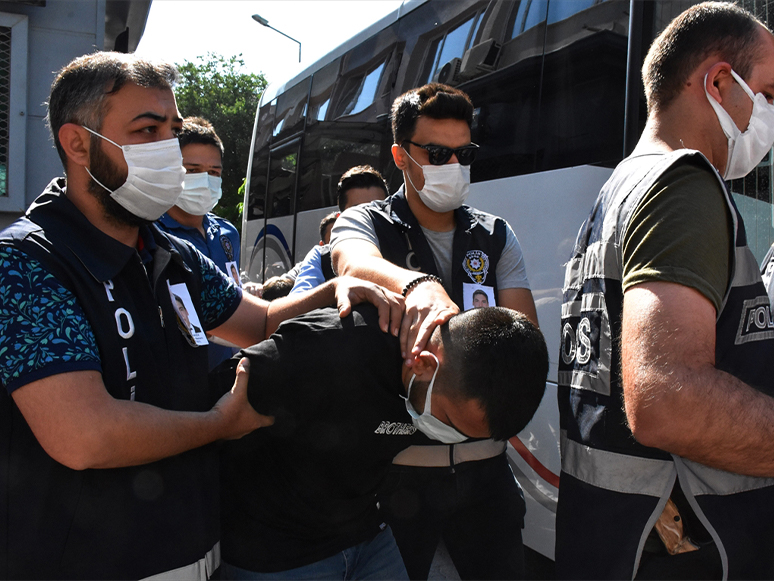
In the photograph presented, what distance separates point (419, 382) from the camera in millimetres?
1545

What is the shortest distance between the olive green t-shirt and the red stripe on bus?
2.05 meters

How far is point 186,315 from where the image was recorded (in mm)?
1620

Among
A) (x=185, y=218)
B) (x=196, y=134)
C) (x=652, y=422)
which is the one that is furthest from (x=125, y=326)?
(x=196, y=134)

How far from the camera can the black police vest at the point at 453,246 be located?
7.17 ft

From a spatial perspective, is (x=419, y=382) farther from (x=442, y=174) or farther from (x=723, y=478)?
(x=442, y=174)

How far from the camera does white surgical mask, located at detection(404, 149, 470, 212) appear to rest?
2.31 metres

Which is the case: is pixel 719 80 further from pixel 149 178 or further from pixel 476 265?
pixel 149 178

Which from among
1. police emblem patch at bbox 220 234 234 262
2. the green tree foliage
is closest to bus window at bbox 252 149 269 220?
police emblem patch at bbox 220 234 234 262

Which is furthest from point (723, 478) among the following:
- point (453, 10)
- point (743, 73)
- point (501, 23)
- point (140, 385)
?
point (453, 10)

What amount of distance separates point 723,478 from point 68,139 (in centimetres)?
183

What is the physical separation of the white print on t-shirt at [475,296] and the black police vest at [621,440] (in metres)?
0.54

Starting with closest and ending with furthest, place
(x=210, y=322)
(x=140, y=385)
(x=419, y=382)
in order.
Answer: (x=140, y=385) < (x=419, y=382) < (x=210, y=322)

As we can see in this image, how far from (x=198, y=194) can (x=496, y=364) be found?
7.71 ft

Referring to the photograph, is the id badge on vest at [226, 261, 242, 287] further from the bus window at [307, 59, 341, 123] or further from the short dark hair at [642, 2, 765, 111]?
the bus window at [307, 59, 341, 123]
